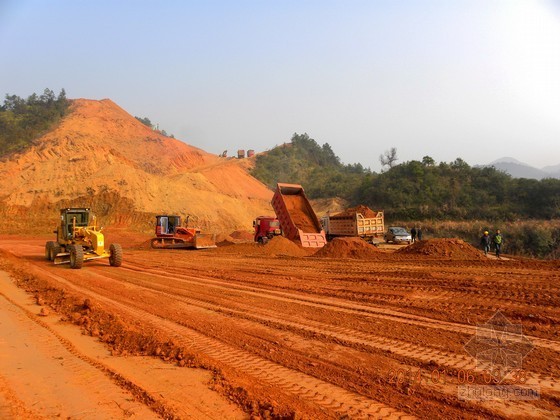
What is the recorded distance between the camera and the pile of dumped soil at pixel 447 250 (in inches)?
623

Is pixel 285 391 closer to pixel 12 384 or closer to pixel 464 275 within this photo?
pixel 12 384

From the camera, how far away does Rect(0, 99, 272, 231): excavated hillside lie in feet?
126

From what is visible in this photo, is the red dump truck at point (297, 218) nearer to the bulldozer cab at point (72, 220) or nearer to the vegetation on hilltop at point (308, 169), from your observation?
the bulldozer cab at point (72, 220)

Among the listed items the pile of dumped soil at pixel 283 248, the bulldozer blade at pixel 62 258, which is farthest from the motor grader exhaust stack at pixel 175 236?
the bulldozer blade at pixel 62 258

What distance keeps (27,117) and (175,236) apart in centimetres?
4422

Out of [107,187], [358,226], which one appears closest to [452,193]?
[358,226]

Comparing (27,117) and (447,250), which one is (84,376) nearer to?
(447,250)

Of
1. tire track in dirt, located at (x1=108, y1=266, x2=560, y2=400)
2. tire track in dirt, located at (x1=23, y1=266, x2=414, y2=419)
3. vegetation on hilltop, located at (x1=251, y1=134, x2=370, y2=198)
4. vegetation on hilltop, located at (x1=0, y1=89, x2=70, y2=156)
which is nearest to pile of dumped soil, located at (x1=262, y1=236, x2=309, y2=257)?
tire track in dirt, located at (x1=108, y1=266, x2=560, y2=400)

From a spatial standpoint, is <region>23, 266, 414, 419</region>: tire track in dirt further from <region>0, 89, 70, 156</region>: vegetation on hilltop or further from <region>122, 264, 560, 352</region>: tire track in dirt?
<region>0, 89, 70, 156</region>: vegetation on hilltop

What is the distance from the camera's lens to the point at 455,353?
5555 millimetres

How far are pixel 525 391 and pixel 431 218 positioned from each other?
3480cm

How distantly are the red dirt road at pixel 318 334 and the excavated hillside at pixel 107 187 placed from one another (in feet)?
88.8

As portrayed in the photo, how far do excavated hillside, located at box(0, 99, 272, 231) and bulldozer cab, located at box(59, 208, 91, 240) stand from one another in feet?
69.5

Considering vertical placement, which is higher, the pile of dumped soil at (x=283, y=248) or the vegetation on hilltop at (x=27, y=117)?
the vegetation on hilltop at (x=27, y=117)
